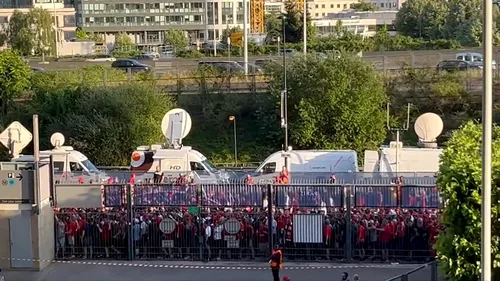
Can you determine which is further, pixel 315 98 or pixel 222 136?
pixel 222 136

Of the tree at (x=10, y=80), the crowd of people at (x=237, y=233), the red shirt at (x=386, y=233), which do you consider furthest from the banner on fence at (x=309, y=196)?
the tree at (x=10, y=80)

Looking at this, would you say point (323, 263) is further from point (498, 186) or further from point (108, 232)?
point (498, 186)

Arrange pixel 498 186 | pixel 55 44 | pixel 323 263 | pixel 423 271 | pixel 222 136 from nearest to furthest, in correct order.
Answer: pixel 498 186 < pixel 423 271 < pixel 323 263 < pixel 222 136 < pixel 55 44

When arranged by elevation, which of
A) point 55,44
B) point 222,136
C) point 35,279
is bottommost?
point 35,279

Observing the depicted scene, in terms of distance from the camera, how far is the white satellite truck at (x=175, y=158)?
91.9 ft

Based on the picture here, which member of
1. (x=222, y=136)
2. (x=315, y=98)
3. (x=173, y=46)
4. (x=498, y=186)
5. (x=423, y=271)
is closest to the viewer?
(x=498, y=186)

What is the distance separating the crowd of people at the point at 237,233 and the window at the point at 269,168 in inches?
282

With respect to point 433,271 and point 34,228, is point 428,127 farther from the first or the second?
point 34,228

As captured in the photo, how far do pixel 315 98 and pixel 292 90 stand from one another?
1381 millimetres

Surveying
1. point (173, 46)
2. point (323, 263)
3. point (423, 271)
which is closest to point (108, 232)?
point (323, 263)

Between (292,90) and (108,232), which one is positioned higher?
(292,90)

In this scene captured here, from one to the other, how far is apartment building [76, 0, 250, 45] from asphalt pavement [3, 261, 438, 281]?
7707cm

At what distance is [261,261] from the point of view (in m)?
21.7

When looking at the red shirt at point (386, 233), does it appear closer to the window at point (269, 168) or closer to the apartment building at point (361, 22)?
the window at point (269, 168)
